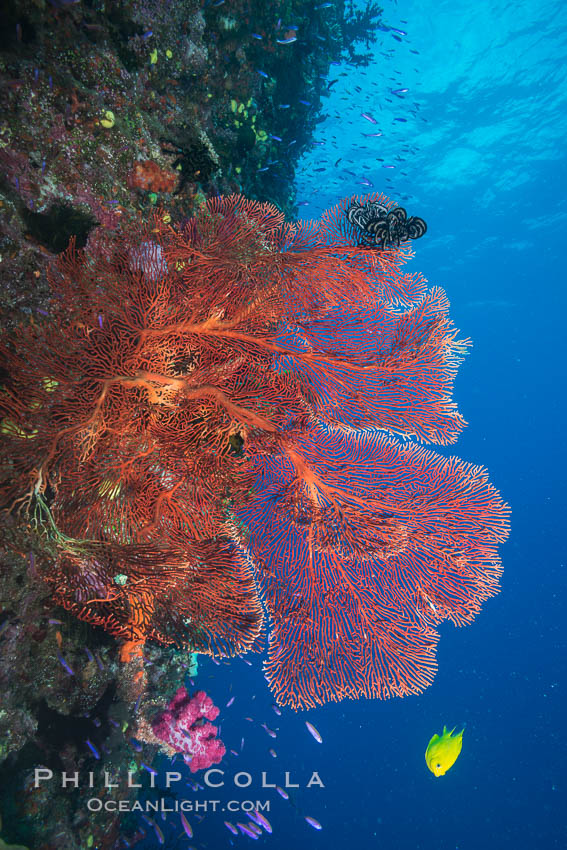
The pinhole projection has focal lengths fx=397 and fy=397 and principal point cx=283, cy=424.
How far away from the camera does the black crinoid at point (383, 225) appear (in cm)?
320

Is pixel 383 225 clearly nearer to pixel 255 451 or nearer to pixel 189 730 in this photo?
pixel 255 451

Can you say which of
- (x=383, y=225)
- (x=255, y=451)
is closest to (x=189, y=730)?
(x=255, y=451)

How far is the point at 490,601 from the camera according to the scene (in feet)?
143

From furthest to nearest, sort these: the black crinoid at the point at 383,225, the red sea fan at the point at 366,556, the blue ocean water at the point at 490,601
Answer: the blue ocean water at the point at 490,601, the red sea fan at the point at 366,556, the black crinoid at the point at 383,225

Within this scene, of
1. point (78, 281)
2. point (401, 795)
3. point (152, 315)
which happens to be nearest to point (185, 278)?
point (152, 315)

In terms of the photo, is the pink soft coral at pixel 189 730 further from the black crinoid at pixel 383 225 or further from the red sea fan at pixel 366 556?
the black crinoid at pixel 383 225

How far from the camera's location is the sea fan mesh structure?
120 inches

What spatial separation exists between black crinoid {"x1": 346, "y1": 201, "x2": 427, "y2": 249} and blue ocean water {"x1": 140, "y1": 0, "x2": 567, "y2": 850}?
16.1 m

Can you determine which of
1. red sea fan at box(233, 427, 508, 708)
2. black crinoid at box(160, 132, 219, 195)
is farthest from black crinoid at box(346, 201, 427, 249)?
black crinoid at box(160, 132, 219, 195)

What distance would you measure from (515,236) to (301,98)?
3700 centimetres

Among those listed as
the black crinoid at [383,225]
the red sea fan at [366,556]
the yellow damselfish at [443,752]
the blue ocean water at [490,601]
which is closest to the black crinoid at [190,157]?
the black crinoid at [383,225]

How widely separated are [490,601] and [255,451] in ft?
163

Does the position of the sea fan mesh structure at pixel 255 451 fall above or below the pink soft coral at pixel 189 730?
above

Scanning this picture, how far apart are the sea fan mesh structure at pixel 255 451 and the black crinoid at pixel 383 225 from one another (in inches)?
4.1
